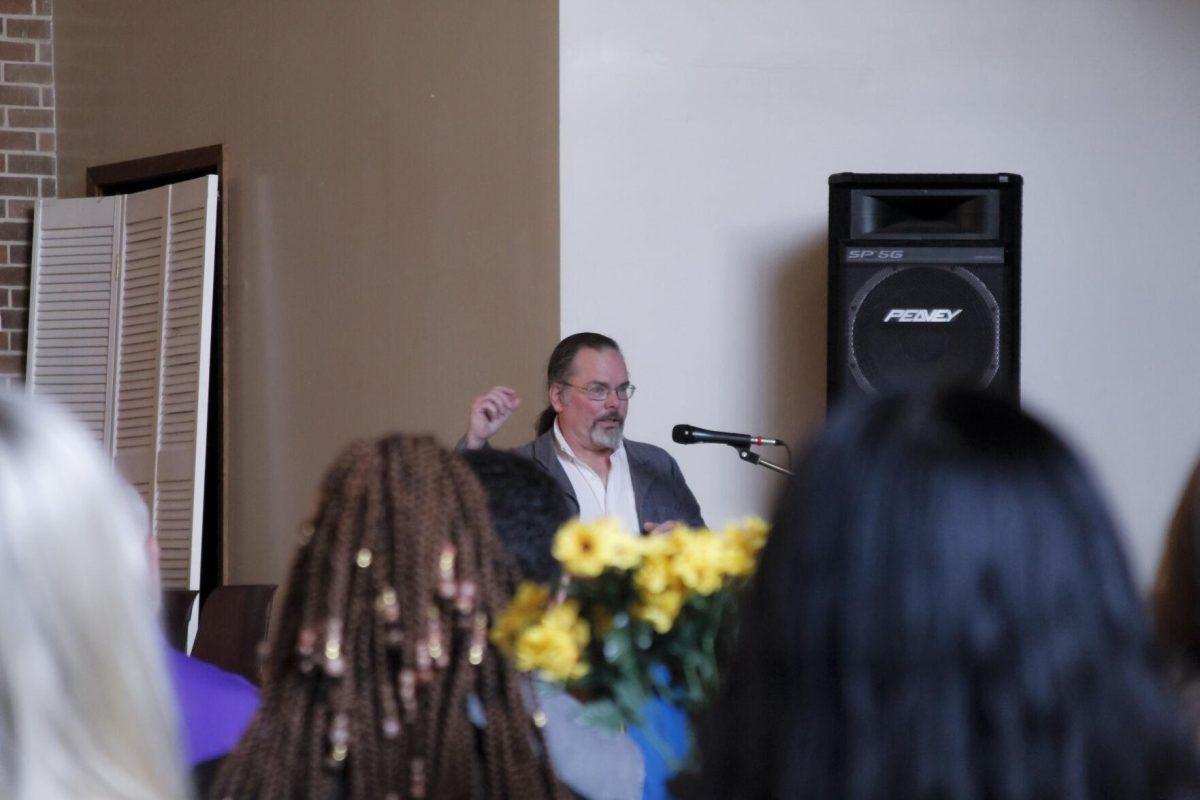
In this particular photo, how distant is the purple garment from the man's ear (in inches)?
83.0

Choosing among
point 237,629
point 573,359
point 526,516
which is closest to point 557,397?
point 573,359

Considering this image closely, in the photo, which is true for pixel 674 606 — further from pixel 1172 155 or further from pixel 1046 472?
pixel 1172 155

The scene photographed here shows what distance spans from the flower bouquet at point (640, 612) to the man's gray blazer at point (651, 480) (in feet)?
7.86

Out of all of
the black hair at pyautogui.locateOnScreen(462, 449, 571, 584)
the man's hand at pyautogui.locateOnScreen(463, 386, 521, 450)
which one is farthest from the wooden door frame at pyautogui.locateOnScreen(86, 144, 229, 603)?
the black hair at pyautogui.locateOnScreen(462, 449, 571, 584)

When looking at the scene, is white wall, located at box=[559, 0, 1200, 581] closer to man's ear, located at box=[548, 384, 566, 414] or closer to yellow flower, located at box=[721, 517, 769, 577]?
man's ear, located at box=[548, 384, 566, 414]

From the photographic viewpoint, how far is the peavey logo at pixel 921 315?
3762 millimetres

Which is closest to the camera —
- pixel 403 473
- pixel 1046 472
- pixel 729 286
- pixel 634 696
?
pixel 1046 472

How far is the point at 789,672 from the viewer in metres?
0.87

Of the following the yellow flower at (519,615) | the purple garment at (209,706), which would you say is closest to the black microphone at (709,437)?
the purple garment at (209,706)

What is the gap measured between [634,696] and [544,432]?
8.97 feet

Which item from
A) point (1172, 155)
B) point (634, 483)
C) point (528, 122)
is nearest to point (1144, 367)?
point (1172, 155)

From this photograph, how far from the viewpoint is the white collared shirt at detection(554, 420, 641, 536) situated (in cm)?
391

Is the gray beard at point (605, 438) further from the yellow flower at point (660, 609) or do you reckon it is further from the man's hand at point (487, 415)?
the yellow flower at point (660, 609)

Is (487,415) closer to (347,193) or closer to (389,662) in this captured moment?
(347,193)
